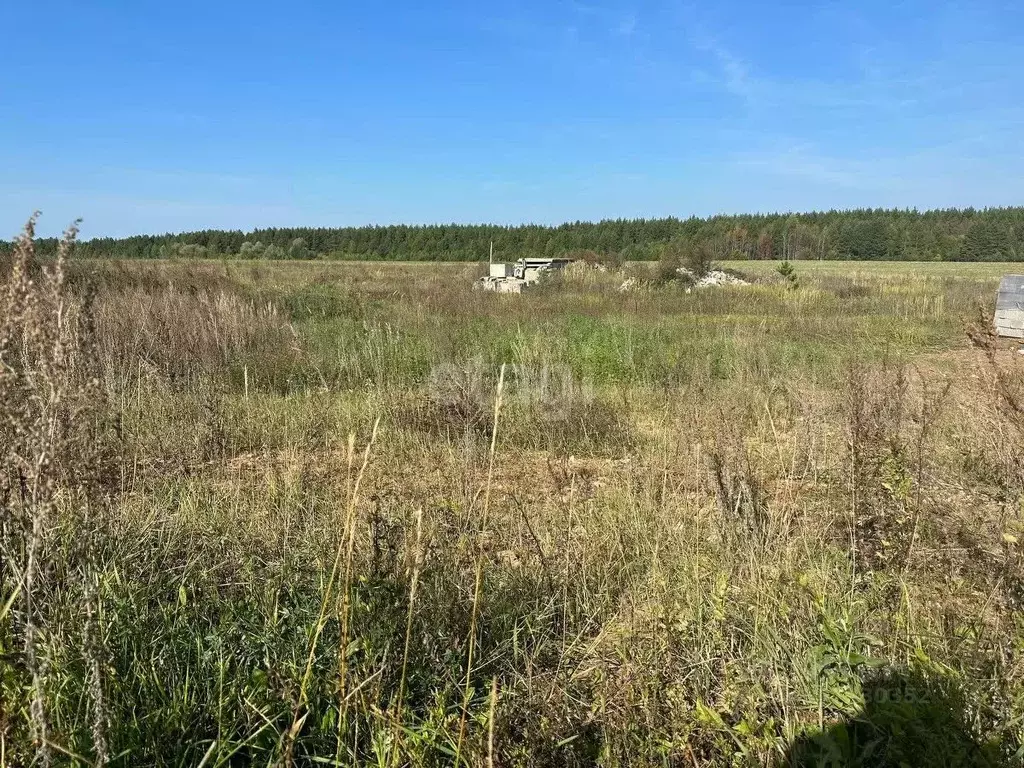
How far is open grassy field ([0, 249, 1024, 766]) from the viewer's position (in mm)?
1678

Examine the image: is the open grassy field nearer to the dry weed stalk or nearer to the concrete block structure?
the dry weed stalk

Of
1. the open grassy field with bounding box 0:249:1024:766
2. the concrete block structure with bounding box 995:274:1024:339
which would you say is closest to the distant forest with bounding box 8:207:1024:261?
the concrete block structure with bounding box 995:274:1024:339

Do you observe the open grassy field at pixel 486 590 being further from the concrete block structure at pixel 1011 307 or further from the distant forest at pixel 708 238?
the distant forest at pixel 708 238

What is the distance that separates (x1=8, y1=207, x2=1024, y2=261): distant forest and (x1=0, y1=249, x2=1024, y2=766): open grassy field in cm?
6156

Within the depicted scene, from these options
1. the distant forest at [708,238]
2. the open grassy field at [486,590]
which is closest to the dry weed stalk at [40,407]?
the open grassy field at [486,590]

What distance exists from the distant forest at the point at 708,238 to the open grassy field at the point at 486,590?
202ft

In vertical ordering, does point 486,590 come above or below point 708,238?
below

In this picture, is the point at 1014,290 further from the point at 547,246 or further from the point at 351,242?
the point at 351,242

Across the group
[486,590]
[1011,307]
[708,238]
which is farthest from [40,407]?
[708,238]

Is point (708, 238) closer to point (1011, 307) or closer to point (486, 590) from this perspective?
point (1011, 307)

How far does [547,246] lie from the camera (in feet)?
256

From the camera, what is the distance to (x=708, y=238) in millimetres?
79000

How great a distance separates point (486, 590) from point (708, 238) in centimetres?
8234

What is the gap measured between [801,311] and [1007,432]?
15.8 meters
